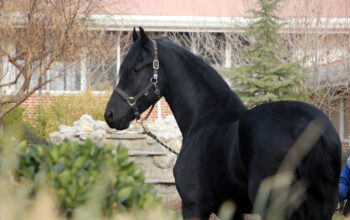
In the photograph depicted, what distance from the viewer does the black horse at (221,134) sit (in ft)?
10.1

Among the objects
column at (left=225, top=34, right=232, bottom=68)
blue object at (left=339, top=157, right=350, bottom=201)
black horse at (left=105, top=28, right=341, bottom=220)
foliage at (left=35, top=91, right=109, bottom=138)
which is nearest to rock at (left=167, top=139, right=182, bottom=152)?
foliage at (left=35, top=91, right=109, bottom=138)

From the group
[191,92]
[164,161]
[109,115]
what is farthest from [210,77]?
[164,161]

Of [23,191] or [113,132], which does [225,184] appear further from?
[113,132]

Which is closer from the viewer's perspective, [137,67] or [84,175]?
[84,175]

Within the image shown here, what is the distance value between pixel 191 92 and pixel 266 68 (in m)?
6.36

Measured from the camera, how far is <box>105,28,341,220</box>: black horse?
309 cm

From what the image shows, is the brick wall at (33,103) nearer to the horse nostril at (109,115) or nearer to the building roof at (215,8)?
the building roof at (215,8)

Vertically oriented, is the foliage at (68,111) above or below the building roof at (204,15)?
below

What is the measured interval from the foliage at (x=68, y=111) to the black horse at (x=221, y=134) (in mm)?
9338

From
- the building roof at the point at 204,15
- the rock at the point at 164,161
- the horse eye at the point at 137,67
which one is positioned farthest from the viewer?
the building roof at the point at 204,15

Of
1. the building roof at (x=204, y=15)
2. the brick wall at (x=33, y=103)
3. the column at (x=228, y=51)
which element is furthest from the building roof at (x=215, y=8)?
the brick wall at (x=33, y=103)

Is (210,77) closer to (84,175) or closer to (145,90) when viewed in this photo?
(145,90)

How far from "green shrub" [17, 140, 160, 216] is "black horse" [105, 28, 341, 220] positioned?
908 millimetres

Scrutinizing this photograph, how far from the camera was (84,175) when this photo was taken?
97.6 inches
